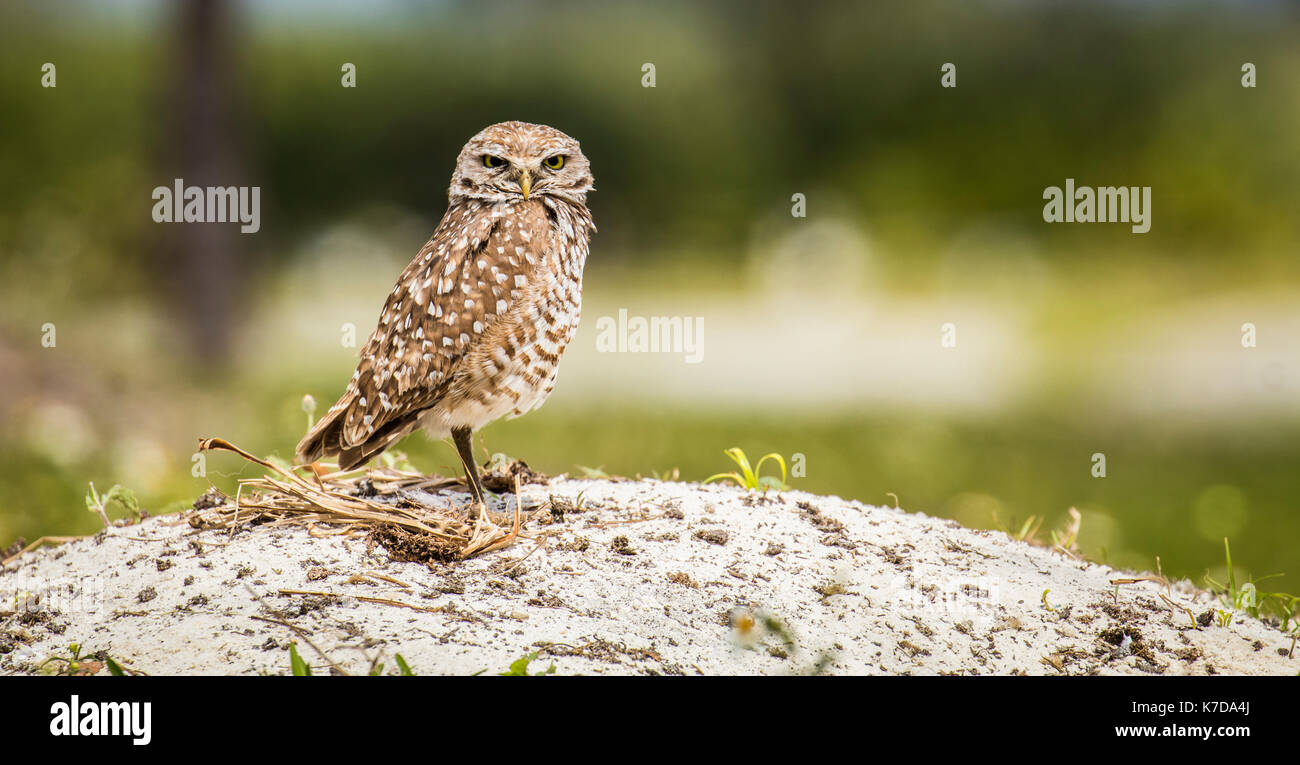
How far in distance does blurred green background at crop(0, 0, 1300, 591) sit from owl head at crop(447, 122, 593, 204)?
3580 millimetres

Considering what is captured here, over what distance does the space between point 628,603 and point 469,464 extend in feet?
3.19

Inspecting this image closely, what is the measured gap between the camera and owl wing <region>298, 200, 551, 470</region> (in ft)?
12.5

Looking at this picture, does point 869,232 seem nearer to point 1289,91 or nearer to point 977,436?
point 977,436

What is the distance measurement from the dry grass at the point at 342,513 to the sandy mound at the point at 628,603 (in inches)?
2.3

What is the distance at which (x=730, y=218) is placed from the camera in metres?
14.4

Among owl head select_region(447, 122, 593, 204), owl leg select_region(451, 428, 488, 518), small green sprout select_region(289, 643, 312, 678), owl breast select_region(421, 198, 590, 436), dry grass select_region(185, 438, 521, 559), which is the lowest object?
small green sprout select_region(289, 643, 312, 678)

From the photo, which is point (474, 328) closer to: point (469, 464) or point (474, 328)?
point (474, 328)

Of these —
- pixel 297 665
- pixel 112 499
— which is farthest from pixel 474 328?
pixel 112 499

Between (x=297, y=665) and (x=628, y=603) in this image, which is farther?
(x=628, y=603)

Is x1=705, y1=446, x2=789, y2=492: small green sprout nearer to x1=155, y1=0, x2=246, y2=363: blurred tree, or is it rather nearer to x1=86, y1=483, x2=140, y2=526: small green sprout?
x1=86, y1=483, x2=140, y2=526: small green sprout

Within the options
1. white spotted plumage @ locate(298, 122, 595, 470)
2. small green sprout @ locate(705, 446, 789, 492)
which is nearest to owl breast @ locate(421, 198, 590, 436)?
white spotted plumage @ locate(298, 122, 595, 470)

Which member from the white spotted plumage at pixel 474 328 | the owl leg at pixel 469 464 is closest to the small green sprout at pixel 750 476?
the white spotted plumage at pixel 474 328
